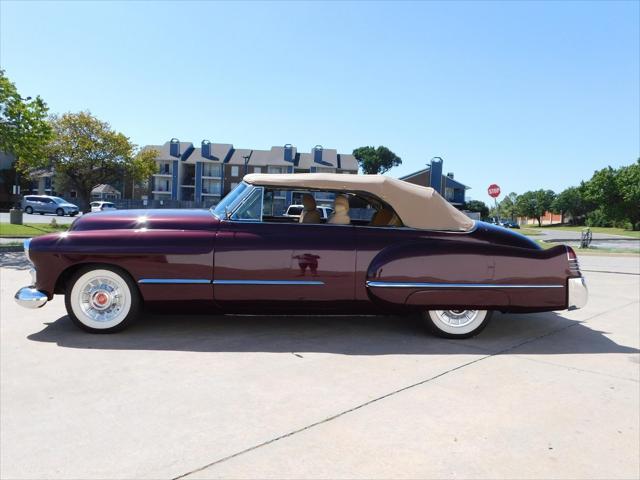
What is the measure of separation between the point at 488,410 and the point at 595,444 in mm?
605

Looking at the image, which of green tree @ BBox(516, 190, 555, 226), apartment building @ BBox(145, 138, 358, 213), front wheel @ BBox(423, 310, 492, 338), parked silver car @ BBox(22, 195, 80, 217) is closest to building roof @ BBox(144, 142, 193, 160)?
apartment building @ BBox(145, 138, 358, 213)

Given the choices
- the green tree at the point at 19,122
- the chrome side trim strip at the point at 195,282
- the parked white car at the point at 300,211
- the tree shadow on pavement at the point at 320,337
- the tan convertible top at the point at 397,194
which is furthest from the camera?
the green tree at the point at 19,122

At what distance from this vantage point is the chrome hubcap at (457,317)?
4.64 m

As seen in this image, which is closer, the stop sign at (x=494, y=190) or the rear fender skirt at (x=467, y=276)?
the rear fender skirt at (x=467, y=276)

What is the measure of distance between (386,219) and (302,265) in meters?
1.02

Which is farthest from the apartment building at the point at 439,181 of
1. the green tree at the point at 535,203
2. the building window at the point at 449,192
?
the green tree at the point at 535,203

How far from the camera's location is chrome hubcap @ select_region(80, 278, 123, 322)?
4359mm

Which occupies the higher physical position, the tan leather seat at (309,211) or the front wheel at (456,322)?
the tan leather seat at (309,211)

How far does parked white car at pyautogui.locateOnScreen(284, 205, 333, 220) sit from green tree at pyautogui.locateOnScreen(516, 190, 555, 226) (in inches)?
4582

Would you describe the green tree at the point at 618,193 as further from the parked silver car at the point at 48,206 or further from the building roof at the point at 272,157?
the parked silver car at the point at 48,206

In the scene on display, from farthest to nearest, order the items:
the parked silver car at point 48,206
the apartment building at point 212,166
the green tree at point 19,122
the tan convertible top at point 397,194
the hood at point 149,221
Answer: the apartment building at point 212,166 → the parked silver car at point 48,206 → the green tree at point 19,122 → the tan convertible top at point 397,194 → the hood at point 149,221

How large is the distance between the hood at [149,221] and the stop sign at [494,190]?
1277 cm

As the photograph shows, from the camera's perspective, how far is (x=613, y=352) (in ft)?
Result: 14.5

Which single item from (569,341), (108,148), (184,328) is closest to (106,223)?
(184,328)
